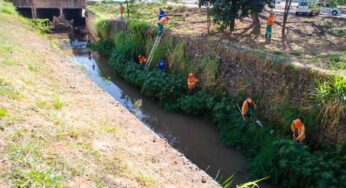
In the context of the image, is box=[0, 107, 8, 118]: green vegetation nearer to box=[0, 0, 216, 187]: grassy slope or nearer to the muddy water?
box=[0, 0, 216, 187]: grassy slope

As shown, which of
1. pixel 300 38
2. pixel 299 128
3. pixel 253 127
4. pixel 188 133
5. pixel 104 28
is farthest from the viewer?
pixel 104 28

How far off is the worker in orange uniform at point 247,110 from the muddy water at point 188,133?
100 cm

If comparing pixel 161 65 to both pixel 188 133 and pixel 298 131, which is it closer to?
pixel 188 133

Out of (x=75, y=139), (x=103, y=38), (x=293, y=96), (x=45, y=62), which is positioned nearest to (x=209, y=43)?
(x=293, y=96)

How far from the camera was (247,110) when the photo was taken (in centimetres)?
868

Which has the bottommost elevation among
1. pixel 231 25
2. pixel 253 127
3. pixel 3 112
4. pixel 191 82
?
pixel 253 127

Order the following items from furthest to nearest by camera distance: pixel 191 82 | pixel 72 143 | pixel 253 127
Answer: pixel 191 82 → pixel 253 127 → pixel 72 143

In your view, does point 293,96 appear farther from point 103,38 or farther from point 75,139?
point 103,38

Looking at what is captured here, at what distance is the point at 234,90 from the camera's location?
10.1 meters

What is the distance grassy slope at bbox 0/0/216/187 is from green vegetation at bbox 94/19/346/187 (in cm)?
260

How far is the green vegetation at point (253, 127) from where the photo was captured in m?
6.54

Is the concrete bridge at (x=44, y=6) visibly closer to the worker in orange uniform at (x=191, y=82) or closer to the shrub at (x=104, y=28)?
the shrub at (x=104, y=28)

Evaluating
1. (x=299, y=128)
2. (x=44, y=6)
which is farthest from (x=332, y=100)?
(x=44, y=6)

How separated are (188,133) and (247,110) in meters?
2.25
